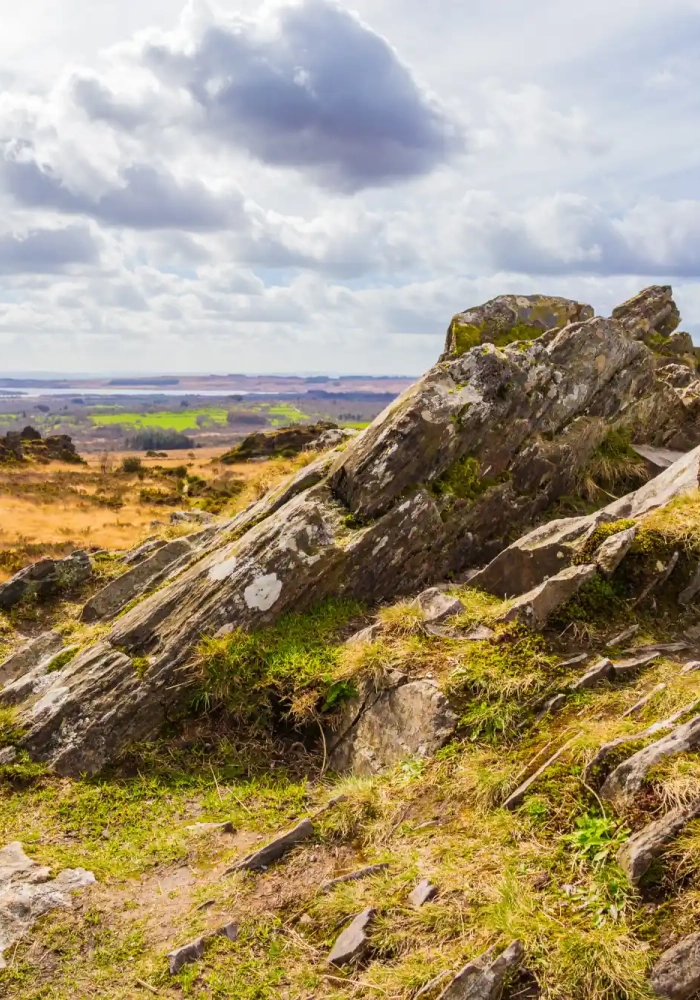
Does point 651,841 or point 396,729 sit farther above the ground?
point 651,841

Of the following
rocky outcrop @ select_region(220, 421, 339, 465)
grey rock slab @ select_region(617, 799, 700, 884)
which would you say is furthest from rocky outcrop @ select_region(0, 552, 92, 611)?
rocky outcrop @ select_region(220, 421, 339, 465)

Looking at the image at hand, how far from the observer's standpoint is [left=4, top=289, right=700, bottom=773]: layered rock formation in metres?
9.09

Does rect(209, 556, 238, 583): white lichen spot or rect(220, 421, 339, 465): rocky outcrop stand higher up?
rect(220, 421, 339, 465): rocky outcrop

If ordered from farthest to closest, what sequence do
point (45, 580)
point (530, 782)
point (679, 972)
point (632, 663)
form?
point (45, 580)
point (632, 663)
point (530, 782)
point (679, 972)

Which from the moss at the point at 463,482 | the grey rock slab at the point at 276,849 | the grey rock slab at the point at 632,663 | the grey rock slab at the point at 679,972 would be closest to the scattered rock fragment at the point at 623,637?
the grey rock slab at the point at 632,663

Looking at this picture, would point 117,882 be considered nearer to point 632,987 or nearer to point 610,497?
point 632,987

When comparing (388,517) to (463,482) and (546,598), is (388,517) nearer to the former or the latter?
(463,482)

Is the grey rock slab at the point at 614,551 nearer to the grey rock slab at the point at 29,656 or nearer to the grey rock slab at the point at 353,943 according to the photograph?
the grey rock slab at the point at 353,943

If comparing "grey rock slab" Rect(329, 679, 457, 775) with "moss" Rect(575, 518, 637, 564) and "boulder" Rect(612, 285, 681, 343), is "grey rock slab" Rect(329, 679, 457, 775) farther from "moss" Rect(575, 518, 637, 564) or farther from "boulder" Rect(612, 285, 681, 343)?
"boulder" Rect(612, 285, 681, 343)

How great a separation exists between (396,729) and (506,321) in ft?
41.5

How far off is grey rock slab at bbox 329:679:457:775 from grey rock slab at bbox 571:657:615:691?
1.47m

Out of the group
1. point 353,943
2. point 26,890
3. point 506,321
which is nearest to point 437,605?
point 353,943

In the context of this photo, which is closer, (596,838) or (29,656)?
(596,838)

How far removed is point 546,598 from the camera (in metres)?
8.41
